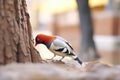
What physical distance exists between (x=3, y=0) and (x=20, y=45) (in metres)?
0.31

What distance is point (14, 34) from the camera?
7.61 ft

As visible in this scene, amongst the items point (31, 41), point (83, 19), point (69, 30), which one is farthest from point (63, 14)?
point (31, 41)

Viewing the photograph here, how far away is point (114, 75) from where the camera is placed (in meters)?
1.76

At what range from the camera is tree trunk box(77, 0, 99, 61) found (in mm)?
4913

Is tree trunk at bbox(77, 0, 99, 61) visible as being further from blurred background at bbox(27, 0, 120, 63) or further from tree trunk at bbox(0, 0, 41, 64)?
blurred background at bbox(27, 0, 120, 63)

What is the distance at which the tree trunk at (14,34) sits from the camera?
227 cm

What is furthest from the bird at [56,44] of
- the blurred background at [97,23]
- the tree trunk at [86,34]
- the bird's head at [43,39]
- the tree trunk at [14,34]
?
the blurred background at [97,23]

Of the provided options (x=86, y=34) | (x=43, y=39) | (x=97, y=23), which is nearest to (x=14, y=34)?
(x=43, y=39)

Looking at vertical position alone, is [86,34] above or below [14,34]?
below

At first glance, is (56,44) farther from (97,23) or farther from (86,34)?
(97,23)

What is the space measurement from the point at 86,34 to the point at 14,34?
3.05 m

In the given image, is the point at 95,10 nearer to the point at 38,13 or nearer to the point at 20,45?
the point at 38,13

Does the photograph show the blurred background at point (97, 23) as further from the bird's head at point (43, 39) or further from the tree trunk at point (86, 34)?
the bird's head at point (43, 39)

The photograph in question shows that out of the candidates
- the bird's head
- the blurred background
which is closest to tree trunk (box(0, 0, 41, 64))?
the bird's head
